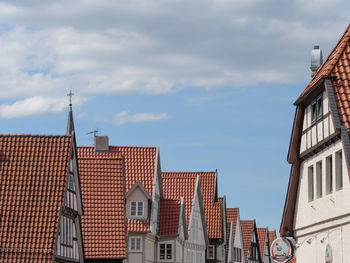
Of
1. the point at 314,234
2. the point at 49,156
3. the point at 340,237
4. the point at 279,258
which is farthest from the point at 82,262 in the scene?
the point at 340,237

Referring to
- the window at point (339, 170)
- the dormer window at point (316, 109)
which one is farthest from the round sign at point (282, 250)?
the window at point (339, 170)

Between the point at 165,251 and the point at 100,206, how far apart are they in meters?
11.1

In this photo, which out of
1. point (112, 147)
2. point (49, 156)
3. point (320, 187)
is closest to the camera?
point (320, 187)

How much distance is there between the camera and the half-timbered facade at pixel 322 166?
22531 mm

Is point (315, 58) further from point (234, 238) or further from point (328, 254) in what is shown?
point (234, 238)

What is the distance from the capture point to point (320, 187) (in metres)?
25.5

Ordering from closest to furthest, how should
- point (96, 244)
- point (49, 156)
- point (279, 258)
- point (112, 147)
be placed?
point (279, 258), point (49, 156), point (96, 244), point (112, 147)

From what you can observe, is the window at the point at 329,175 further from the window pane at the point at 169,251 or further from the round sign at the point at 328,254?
the window pane at the point at 169,251

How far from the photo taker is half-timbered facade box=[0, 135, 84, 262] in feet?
93.0

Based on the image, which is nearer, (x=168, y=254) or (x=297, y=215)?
(x=297, y=215)

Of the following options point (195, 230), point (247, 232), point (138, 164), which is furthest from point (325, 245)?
point (247, 232)

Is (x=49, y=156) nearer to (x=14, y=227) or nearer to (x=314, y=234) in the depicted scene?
(x=14, y=227)

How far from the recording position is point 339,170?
23.2 m

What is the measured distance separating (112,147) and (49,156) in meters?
16.7
